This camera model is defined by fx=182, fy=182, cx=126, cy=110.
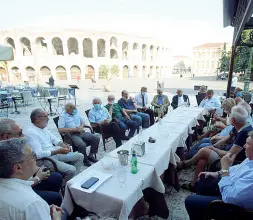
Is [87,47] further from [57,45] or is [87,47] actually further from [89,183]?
[89,183]

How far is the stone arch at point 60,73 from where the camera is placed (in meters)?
A: 34.4

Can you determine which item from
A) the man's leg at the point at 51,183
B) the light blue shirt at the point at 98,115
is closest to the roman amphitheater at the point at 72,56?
the light blue shirt at the point at 98,115

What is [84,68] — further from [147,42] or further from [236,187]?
[236,187]

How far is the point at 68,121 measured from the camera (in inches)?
140

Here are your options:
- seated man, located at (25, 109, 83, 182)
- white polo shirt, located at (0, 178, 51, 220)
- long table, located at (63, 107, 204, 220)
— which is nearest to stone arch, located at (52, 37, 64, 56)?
seated man, located at (25, 109, 83, 182)

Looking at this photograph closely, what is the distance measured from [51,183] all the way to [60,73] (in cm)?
3554

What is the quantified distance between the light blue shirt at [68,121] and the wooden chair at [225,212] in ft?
8.94

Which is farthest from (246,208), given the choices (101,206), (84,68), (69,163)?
(84,68)

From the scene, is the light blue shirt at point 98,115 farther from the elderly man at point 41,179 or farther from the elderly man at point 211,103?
the elderly man at point 211,103

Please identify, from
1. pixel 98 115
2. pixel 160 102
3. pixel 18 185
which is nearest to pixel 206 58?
pixel 160 102

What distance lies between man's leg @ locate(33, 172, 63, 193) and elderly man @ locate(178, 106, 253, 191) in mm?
1790

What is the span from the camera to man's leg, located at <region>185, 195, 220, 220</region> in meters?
1.77

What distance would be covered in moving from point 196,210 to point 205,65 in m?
83.1

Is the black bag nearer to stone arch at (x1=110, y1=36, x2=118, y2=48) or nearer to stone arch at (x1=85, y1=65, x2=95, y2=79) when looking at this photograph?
stone arch at (x1=85, y1=65, x2=95, y2=79)
